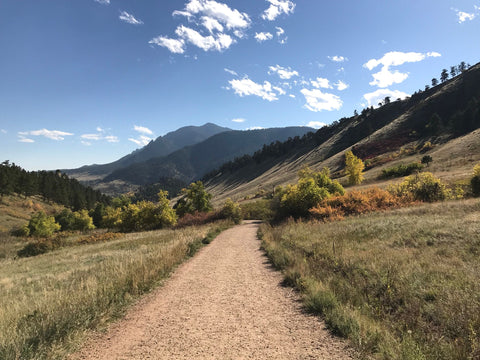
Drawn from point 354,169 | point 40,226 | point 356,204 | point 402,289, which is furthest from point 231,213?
point 40,226

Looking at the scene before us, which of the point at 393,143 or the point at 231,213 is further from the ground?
the point at 393,143

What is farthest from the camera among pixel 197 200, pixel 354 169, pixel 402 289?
pixel 354 169

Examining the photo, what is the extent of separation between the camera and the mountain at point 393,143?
6938cm

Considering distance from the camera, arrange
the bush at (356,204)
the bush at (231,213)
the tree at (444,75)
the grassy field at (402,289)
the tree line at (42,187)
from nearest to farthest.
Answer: the grassy field at (402,289) → the bush at (356,204) → the bush at (231,213) → the tree line at (42,187) → the tree at (444,75)

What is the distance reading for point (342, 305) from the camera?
6.20 m

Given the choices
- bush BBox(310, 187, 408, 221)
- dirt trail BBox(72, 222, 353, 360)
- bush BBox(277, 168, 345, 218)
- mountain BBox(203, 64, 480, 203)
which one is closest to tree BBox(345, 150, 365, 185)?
mountain BBox(203, 64, 480, 203)

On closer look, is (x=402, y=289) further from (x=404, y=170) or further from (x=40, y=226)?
(x=40, y=226)

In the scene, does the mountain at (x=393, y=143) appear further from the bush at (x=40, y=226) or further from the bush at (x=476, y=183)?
the bush at (x=40, y=226)

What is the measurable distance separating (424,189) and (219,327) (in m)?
31.4

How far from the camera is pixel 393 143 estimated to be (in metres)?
102

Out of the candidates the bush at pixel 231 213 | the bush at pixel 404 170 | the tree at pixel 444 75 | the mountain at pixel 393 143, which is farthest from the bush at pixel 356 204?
the tree at pixel 444 75

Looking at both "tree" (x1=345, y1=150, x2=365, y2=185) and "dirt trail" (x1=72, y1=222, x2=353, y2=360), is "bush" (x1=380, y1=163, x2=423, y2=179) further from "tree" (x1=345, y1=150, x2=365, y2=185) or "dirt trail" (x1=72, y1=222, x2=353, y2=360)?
"dirt trail" (x1=72, y1=222, x2=353, y2=360)

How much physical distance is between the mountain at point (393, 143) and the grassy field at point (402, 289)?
40.2 metres

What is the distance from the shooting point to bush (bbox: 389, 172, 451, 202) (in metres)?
27.0
